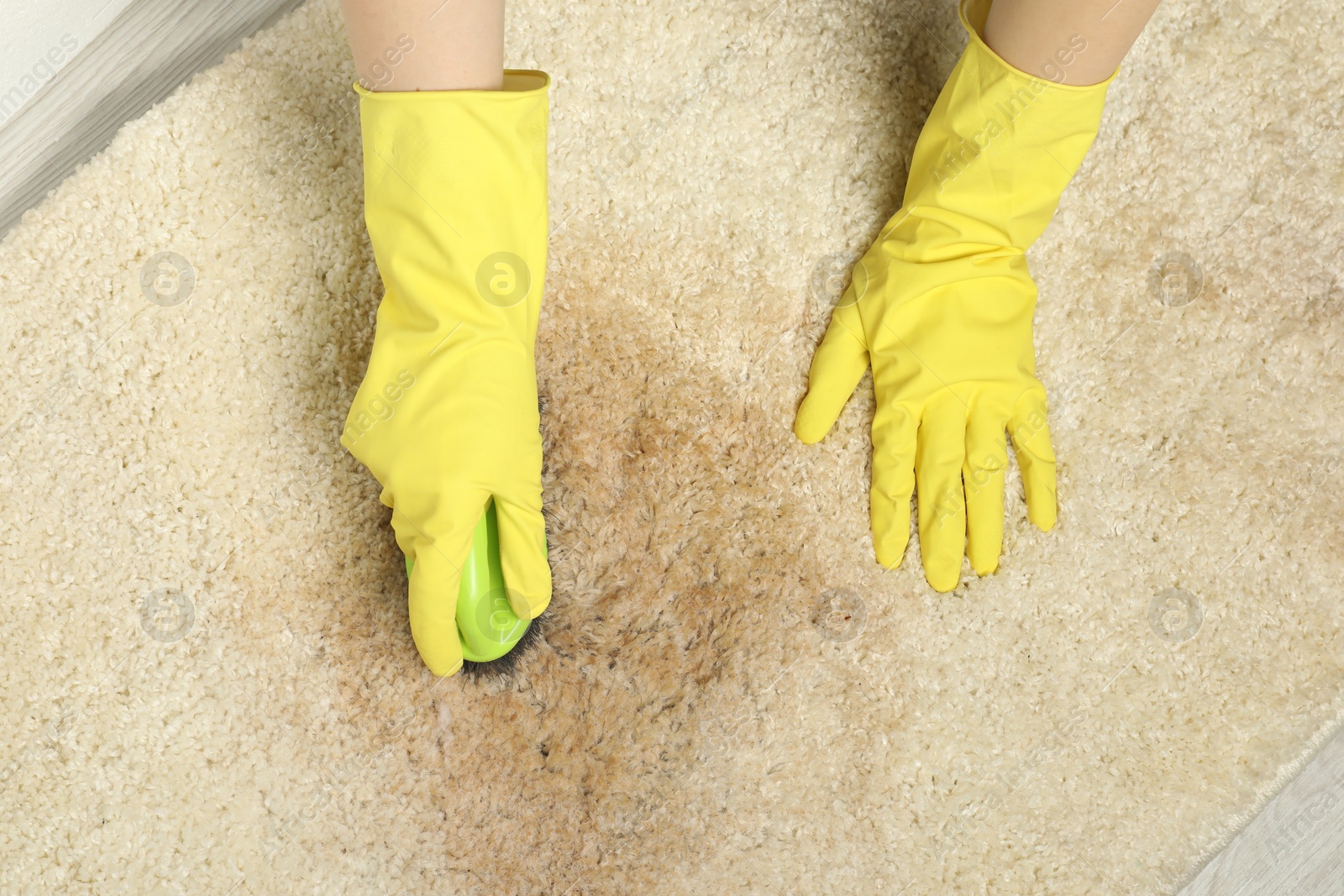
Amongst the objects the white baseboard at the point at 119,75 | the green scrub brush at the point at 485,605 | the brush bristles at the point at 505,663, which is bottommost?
the brush bristles at the point at 505,663

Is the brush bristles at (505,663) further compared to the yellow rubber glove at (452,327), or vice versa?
the brush bristles at (505,663)

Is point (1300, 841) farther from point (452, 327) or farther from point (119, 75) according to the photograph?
point (119, 75)

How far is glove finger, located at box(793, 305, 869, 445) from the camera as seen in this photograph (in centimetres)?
81

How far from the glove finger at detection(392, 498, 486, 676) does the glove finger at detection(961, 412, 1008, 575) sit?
16.8 inches

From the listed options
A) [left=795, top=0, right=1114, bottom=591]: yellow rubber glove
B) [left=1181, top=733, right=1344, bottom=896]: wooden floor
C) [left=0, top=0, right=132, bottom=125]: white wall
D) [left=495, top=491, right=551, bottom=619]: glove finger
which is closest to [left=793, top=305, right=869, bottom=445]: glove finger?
[left=795, top=0, right=1114, bottom=591]: yellow rubber glove

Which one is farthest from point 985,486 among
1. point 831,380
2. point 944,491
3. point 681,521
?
point 681,521

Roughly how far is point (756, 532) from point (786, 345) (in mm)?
176

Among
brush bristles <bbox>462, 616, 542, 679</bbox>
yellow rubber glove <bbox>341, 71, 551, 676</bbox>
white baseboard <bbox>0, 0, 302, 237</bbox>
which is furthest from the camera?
white baseboard <bbox>0, 0, 302, 237</bbox>

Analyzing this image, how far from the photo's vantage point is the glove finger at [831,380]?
2.67 ft

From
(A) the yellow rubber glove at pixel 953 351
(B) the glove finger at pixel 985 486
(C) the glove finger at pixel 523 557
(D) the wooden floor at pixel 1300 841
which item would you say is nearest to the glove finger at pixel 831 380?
(A) the yellow rubber glove at pixel 953 351

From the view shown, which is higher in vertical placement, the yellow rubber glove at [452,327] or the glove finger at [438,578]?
the yellow rubber glove at [452,327]

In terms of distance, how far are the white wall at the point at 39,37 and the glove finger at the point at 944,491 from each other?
2.88 ft

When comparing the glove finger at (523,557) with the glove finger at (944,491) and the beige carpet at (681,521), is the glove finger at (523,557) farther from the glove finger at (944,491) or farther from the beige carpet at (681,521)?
the glove finger at (944,491)

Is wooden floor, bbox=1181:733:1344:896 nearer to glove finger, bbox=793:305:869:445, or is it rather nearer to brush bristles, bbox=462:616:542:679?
glove finger, bbox=793:305:869:445
